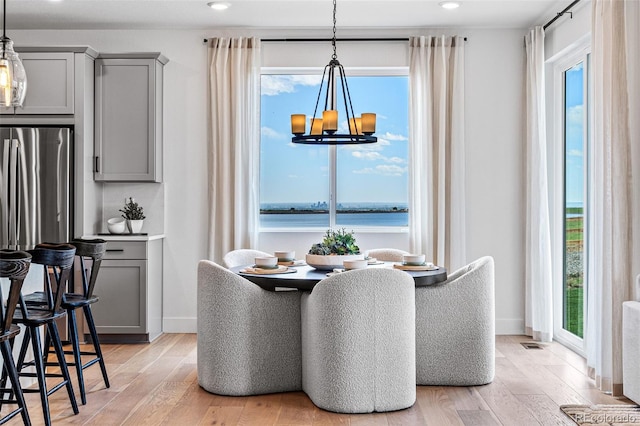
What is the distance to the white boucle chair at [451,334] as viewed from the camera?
168 inches

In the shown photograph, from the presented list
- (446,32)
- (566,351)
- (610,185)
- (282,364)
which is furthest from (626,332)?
(446,32)

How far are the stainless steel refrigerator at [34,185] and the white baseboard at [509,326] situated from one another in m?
3.77

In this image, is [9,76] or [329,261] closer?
[9,76]

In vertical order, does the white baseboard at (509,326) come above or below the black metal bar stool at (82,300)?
below

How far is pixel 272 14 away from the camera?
18.5 feet

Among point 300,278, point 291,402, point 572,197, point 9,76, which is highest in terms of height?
point 9,76

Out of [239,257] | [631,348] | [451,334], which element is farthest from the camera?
[239,257]

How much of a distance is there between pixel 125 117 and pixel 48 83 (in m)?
0.66

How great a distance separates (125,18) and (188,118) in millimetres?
986

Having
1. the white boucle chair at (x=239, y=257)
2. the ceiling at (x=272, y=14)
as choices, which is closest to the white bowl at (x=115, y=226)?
the white boucle chair at (x=239, y=257)

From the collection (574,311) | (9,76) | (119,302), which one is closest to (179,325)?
(119,302)

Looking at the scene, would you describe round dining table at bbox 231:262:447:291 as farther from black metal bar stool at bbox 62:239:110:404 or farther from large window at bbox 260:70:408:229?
large window at bbox 260:70:408:229

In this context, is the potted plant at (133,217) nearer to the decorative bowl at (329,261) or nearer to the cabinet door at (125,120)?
the cabinet door at (125,120)

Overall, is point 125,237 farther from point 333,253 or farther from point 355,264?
point 355,264
